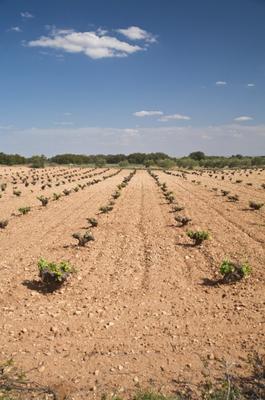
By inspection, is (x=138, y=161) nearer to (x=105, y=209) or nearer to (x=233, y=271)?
(x=105, y=209)

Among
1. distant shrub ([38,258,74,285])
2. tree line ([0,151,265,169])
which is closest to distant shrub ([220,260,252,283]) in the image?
distant shrub ([38,258,74,285])

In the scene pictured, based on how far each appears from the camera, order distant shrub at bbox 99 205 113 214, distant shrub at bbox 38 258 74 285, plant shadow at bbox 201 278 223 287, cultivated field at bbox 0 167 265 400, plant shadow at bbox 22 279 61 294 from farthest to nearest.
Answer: distant shrub at bbox 99 205 113 214 < plant shadow at bbox 201 278 223 287 < plant shadow at bbox 22 279 61 294 < distant shrub at bbox 38 258 74 285 < cultivated field at bbox 0 167 265 400

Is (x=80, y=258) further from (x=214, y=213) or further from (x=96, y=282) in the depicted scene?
(x=214, y=213)

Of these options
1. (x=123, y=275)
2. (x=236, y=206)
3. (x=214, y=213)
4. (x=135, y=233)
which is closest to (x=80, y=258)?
(x=123, y=275)

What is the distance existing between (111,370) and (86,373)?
40cm

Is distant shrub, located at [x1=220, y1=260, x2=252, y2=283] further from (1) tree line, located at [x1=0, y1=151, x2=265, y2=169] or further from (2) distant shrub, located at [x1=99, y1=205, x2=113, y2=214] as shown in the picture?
(1) tree line, located at [x1=0, y1=151, x2=265, y2=169]

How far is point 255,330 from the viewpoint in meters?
7.59

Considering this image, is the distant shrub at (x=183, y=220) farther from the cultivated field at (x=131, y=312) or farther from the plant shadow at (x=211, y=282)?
the plant shadow at (x=211, y=282)

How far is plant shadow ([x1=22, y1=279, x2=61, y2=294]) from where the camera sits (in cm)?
995

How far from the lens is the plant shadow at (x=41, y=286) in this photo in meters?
9.95

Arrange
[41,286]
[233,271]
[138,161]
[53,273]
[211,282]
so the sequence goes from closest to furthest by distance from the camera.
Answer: [53,273]
[233,271]
[41,286]
[211,282]
[138,161]

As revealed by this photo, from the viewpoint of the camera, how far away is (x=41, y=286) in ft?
33.6

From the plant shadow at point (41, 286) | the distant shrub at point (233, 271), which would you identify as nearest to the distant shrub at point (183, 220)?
the distant shrub at point (233, 271)

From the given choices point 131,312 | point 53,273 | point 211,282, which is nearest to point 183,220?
point 211,282
